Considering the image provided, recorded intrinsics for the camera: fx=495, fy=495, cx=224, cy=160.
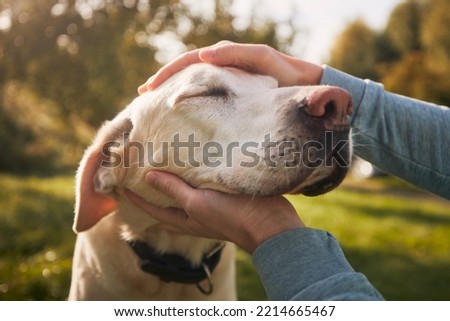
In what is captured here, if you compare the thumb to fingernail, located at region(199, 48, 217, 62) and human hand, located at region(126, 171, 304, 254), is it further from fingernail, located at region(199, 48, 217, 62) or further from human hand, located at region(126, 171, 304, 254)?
fingernail, located at region(199, 48, 217, 62)

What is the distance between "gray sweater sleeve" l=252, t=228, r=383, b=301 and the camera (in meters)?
1.61

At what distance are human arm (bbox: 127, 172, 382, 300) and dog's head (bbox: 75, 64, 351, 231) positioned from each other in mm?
87

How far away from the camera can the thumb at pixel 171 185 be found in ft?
6.90

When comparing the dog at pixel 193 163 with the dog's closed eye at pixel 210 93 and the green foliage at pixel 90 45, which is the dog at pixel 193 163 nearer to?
the dog's closed eye at pixel 210 93

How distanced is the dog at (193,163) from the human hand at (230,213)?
59mm

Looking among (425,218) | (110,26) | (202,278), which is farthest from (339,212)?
(202,278)

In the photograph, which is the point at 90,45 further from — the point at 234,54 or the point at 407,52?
the point at 407,52

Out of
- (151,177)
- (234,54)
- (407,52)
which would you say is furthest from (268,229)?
(407,52)

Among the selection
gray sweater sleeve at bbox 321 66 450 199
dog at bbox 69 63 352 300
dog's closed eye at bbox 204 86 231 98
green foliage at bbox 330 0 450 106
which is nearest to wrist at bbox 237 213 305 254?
dog at bbox 69 63 352 300

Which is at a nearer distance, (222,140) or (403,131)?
(222,140)

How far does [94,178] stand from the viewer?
2535mm

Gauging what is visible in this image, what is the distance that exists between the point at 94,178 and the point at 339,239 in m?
5.26

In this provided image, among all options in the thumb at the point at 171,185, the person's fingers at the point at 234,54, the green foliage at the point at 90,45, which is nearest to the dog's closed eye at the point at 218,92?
the person's fingers at the point at 234,54
